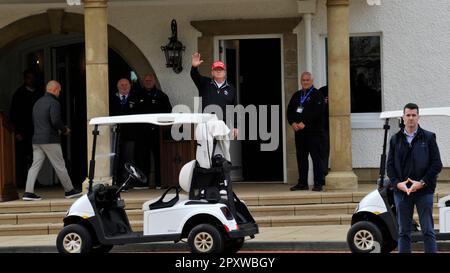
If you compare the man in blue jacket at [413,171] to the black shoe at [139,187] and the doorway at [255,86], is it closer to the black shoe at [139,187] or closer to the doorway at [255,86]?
the black shoe at [139,187]

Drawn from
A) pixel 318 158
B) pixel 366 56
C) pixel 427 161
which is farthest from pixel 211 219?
pixel 366 56

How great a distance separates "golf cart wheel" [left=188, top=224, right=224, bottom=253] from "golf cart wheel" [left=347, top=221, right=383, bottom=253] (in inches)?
62.5

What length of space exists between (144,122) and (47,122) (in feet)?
13.5

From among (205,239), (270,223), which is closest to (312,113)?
(270,223)

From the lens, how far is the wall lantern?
66.9ft

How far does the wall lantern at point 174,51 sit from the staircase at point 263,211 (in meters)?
3.50

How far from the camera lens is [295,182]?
20203mm

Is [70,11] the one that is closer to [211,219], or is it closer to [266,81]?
[266,81]

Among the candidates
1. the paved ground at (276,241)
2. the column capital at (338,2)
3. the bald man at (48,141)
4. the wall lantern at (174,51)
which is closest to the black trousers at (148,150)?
the wall lantern at (174,51)

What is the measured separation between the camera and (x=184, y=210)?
14.2 metres

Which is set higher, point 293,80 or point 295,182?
point 293,80

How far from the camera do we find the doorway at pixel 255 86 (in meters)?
21.0

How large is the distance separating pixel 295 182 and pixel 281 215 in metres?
2.67

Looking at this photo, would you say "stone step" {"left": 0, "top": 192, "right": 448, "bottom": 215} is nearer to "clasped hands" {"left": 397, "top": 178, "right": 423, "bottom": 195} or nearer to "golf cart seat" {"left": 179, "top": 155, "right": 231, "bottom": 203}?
"golf cart seat" {"left": 179, "top": 155, "right": 231, "bottom": 203}
